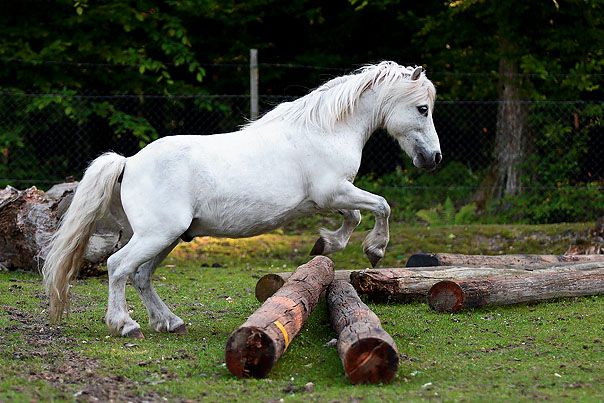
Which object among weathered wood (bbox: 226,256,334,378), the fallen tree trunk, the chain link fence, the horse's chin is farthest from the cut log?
the chain link fence

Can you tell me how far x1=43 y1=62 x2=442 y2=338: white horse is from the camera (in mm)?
6711

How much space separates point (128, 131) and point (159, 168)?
26.6ft

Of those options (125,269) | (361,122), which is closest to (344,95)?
(361,122)


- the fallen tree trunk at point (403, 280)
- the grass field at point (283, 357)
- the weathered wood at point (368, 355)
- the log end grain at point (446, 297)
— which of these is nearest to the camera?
the grass field at point (283, 357)

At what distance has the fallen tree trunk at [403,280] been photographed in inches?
323

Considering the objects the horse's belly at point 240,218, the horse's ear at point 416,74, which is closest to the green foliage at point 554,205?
the horse's ear at point 416,74

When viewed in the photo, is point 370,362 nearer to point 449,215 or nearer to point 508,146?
point 449,215

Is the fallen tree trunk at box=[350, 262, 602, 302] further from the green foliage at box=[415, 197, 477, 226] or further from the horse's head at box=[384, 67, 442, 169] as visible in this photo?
the green foliage at box=[415, 197, 477, 226]

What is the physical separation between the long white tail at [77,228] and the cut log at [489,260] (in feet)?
12.1

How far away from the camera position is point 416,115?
7457 mm

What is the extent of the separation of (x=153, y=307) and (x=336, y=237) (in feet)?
5.03

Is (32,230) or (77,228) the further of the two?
(32,230)

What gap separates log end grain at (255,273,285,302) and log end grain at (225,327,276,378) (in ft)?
9.95

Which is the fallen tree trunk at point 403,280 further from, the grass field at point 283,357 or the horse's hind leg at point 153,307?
the horse's hind leg at point 153,307
